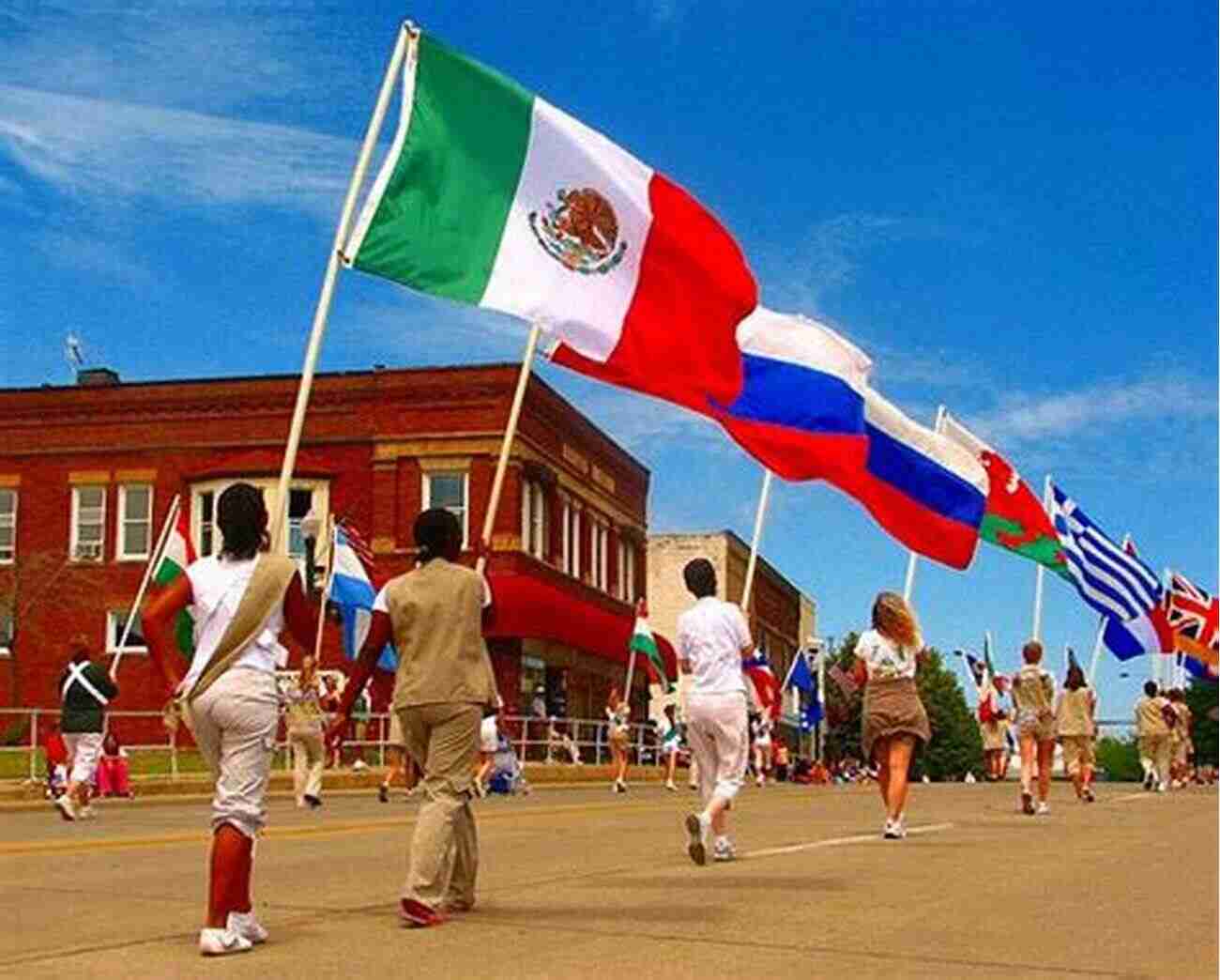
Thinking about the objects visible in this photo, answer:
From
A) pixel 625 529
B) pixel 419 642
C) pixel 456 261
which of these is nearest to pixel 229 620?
pixel 419 642

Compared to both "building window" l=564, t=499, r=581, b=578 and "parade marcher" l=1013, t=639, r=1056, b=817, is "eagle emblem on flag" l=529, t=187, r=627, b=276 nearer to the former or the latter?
"parade marcher" l=1013, t=639, r=1056, b=817

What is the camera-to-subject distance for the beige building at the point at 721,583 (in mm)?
73125

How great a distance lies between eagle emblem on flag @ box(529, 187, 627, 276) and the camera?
12820mm

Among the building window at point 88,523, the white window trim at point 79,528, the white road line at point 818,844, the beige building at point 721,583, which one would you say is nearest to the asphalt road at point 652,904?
the white road line at point 818,844

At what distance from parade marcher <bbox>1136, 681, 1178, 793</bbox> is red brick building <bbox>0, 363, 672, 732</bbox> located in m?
16.7

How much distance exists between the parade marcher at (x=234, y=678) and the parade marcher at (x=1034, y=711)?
14800 mm

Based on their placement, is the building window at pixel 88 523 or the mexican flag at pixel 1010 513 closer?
the mexican flag at pixel 1010 513

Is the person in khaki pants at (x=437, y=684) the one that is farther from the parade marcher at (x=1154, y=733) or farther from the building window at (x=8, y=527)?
the building window at (x=8, y=527)

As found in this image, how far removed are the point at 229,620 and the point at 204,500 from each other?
132ft

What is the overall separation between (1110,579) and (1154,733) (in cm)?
458

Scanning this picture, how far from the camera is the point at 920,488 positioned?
19.5 m

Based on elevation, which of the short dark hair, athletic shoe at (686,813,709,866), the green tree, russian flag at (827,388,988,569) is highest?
the green tree

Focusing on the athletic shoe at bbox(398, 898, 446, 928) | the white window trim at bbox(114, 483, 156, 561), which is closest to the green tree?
the white window trim at bbox(114, 483, 156, 561)

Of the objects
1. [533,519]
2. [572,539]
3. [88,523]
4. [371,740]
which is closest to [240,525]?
[371,740]
